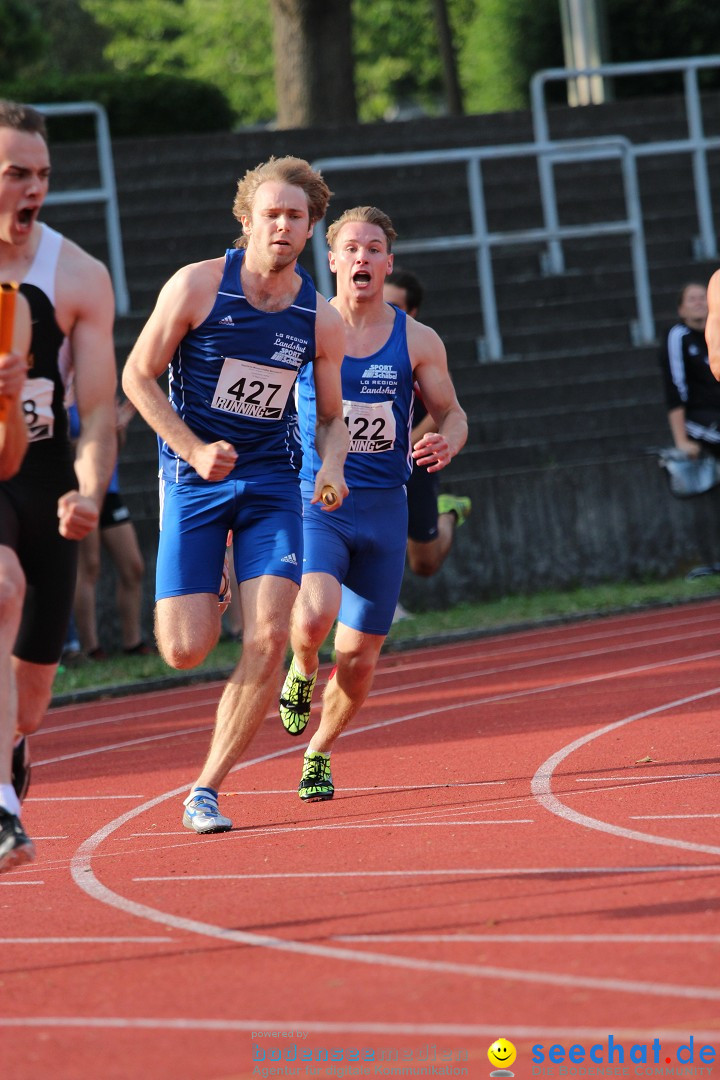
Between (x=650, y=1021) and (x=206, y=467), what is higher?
(x=206, y=467)

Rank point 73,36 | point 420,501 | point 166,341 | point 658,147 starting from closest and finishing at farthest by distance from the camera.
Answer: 1. point 166,341
2. point 420,501
3. point 658,147
4. point 73,36

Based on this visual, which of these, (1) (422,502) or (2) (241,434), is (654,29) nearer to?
(1) (422,502)

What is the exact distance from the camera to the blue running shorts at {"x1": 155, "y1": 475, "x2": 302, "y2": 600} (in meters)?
7.06

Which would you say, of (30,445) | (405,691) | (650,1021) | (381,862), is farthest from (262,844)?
(405,691)

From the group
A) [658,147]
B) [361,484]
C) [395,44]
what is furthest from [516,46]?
[361,484]

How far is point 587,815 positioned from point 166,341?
2386mm

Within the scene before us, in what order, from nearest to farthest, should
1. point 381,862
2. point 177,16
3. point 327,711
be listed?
point 381,862 → point 327,711 → point 177,16

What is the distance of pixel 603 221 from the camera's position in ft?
66.6

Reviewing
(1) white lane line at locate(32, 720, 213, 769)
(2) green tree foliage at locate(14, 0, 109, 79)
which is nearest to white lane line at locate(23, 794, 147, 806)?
(1) white lane line at locate(32, 720, 213, 769)

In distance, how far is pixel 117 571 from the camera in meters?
13.5

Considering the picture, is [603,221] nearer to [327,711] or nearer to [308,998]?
[327,711]

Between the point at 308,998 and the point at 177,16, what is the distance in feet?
169

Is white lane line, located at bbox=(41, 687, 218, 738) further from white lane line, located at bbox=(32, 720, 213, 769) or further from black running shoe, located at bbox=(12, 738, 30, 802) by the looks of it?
black running shoe, located at bbox=(12, 738, 30, 802)

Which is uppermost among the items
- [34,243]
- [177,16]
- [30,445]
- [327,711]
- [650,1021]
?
[177,16]
